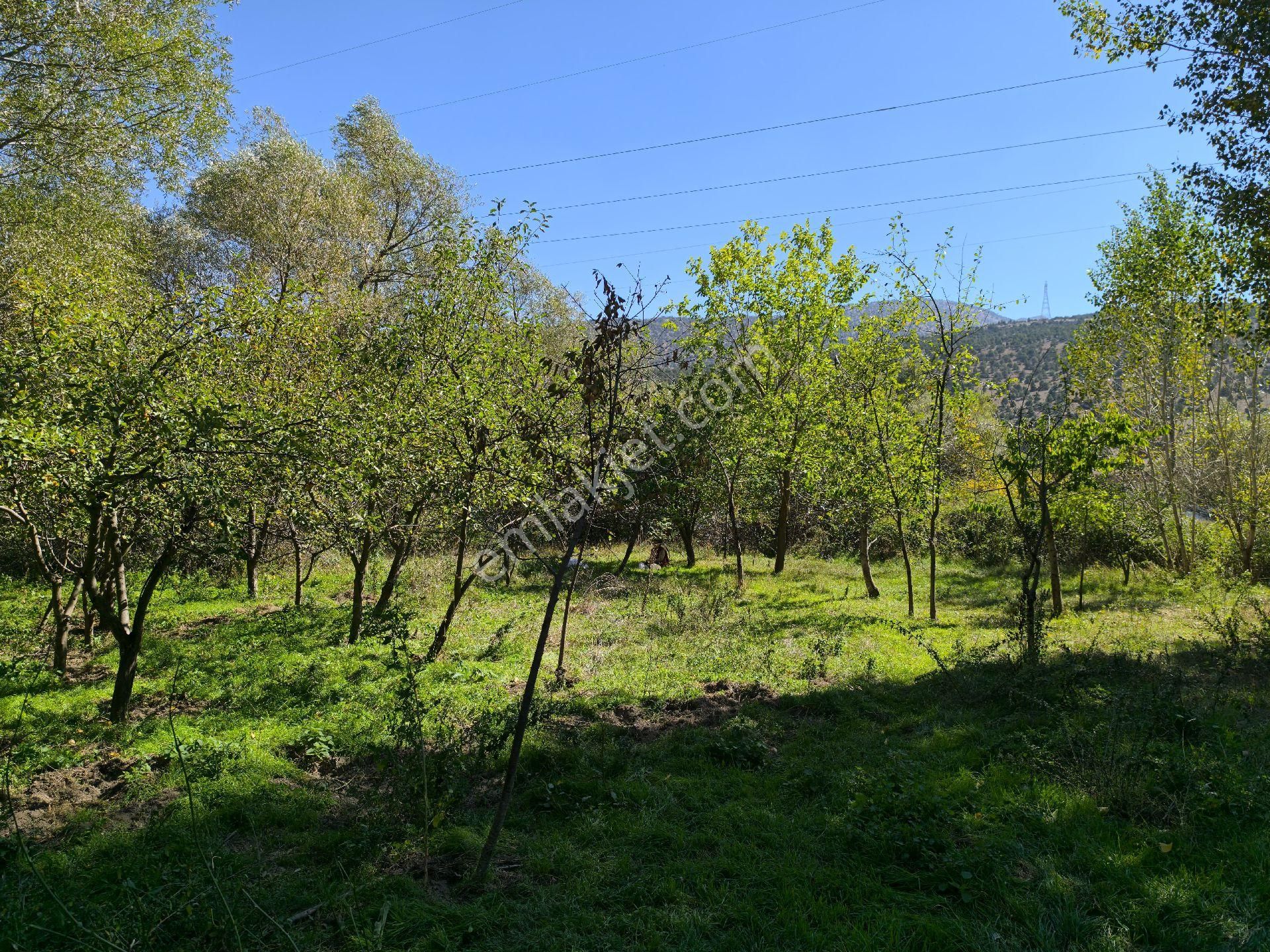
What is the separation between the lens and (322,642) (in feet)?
33.4

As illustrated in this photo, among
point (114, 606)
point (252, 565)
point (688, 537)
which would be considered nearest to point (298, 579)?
point (252, 565)

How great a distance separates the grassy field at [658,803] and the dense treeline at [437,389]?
31.5 inches

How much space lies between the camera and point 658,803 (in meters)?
5.33

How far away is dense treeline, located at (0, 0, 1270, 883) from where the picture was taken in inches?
246

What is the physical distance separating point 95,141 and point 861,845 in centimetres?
1584

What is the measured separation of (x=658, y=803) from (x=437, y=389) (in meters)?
6.65

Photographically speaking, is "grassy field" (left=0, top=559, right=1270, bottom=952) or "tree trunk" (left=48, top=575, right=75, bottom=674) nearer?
"grassy field" (left=0, top=559, right=1270, bottom=952)

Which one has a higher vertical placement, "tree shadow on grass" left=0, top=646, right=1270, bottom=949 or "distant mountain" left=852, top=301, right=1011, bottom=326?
"distant mountain" left=852, top=301, right=1011, bottom=326

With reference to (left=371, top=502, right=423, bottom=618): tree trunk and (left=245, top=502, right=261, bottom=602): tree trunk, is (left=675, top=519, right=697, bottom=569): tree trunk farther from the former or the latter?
(left=245, top=502, right=261, bottom=602): tree trunk


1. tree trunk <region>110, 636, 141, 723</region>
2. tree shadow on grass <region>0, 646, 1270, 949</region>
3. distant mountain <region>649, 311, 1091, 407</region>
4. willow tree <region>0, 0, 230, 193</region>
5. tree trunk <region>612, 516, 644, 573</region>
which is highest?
distant mountain <region>649, 311, 1091, 407</region>

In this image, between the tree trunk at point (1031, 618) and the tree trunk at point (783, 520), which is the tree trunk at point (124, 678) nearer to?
the tree trunk at point (1031, 618)

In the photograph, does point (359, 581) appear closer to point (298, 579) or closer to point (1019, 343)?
point (298, 579)

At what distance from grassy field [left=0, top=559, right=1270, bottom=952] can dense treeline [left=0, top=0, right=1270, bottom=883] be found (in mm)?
800

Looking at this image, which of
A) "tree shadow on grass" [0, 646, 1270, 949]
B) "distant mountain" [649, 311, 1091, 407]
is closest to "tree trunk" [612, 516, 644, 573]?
"tree shadow on grass" [0, 646, 1270, 949]
